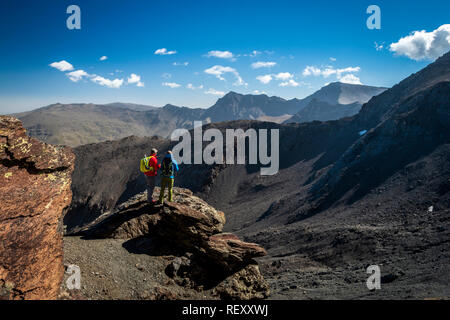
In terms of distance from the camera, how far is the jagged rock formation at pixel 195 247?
1050cm

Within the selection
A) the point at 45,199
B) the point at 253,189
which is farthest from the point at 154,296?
the point at 253,189

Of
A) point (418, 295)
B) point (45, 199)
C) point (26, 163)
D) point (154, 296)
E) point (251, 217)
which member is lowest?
point (251, 217)

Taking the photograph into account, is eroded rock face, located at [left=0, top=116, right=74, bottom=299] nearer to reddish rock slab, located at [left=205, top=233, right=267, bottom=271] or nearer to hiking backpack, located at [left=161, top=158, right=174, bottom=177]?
hiking backpack, located at [left=161, top=158, right=174, bottom=177]

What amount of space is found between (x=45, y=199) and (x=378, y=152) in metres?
38.0

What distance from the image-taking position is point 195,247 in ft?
36.1

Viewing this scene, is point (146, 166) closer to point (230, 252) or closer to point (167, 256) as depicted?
point (167, 256)

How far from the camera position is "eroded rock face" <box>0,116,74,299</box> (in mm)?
6621

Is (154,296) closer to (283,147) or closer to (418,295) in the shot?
(418,295)

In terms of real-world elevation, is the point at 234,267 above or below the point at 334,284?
above

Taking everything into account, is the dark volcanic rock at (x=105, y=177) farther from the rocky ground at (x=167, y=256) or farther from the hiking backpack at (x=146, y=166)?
the hiking backpack at (x=146, y=166)

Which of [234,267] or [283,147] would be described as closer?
[234,267]

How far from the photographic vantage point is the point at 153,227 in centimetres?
1166

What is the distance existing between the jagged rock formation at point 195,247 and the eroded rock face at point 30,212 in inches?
138

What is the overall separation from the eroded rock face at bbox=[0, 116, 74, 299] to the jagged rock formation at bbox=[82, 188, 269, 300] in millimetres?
3504
